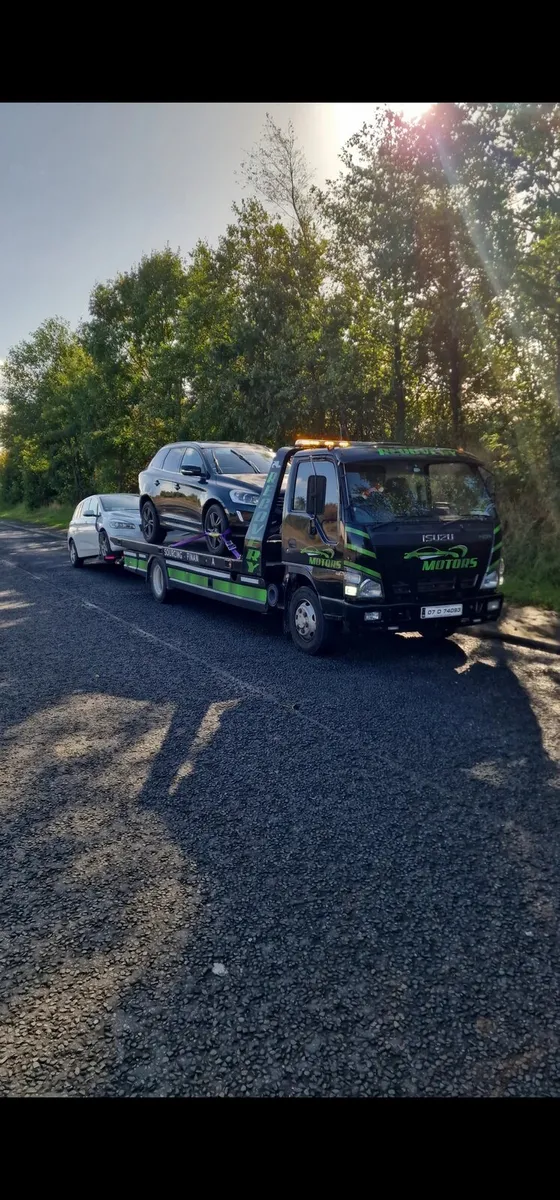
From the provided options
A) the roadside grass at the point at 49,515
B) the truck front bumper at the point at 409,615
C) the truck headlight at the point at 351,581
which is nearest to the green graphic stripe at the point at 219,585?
the truck headlight at the point at 351,581

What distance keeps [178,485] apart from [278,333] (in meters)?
11.7

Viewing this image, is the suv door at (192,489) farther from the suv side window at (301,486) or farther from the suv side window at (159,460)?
the suv side window at (301,486)

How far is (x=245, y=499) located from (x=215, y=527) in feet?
2.19

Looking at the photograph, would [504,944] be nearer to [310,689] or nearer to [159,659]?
[310,689]

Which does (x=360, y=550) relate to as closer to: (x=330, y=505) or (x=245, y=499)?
(x=330, y=505)

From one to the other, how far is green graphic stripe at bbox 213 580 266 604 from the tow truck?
27 mm

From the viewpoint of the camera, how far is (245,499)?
10.8 m

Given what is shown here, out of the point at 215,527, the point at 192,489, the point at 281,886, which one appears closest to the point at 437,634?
the point at 215,527

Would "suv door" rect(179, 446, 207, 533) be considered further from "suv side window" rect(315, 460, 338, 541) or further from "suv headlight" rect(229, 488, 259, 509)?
"suv side window" rect(315, 460, 338, 541)

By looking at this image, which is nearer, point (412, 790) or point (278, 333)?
point (412, 790)

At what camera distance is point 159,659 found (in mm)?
8984

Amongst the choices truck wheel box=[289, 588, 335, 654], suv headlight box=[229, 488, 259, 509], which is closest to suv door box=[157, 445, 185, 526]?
suv headlight box=[229, 488, 259, 509]
